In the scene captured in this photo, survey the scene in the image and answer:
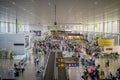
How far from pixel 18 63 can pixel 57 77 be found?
11.0 meters

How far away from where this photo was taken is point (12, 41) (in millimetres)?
26797

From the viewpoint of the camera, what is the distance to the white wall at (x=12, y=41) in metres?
26.5

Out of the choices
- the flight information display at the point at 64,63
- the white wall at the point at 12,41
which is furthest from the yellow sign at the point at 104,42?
the white wall at the point at 12,41

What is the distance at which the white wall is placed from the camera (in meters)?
26.5

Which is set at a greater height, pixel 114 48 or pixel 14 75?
Result: pixel 114 48

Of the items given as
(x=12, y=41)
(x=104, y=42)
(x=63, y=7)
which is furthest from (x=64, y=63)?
(x=12, y=41)

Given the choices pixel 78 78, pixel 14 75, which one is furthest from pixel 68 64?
pixel 14 75

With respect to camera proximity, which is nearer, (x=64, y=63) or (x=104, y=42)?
(x=64, y=63)

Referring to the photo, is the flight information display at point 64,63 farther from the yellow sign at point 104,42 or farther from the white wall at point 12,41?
the white wall at point 12,41

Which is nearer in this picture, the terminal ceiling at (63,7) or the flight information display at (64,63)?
the flight information display at (64,63)

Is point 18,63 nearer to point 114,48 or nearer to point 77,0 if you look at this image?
point 77,0

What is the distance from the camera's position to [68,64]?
13453 mm

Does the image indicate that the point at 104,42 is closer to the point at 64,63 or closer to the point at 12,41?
the point at 64,63

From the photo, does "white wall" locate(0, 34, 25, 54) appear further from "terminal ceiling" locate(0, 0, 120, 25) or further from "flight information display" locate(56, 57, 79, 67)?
"flight information display" locate(56, 57, 79, 67)
